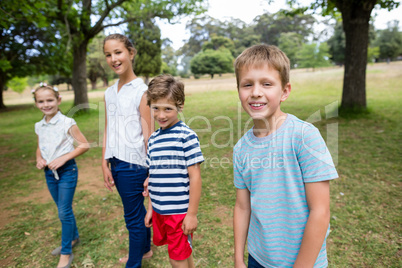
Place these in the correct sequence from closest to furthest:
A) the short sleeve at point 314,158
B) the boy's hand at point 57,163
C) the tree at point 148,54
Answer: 1. the short sleeve at point 314,158
2. the boy's hand at point 57,163
3. the tree at point 148,54

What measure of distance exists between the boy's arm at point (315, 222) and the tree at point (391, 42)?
45458mm

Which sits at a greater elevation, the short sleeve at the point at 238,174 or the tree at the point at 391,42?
the tree at the point at 391,42

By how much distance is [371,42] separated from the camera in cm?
3784

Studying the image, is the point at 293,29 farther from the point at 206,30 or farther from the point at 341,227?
the point at 341,227

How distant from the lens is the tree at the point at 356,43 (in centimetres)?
768

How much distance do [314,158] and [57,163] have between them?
2.28 m

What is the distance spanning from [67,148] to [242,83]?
2056mm

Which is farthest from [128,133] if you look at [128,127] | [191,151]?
[191,151]

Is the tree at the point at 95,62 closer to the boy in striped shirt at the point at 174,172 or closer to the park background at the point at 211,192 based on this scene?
the park background at the point at 211,192

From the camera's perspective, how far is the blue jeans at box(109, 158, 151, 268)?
2.12m

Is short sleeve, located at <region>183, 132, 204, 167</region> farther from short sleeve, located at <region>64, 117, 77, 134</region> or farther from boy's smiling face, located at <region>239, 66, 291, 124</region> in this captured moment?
short sleeve, located at <region>64, 117, 77, 134</region>

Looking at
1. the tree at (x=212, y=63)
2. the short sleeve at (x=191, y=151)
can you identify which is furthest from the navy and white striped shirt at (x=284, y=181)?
the tree at (x=212, y=63)

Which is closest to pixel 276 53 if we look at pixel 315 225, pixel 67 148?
pixel 315 225

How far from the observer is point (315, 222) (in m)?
1.04
